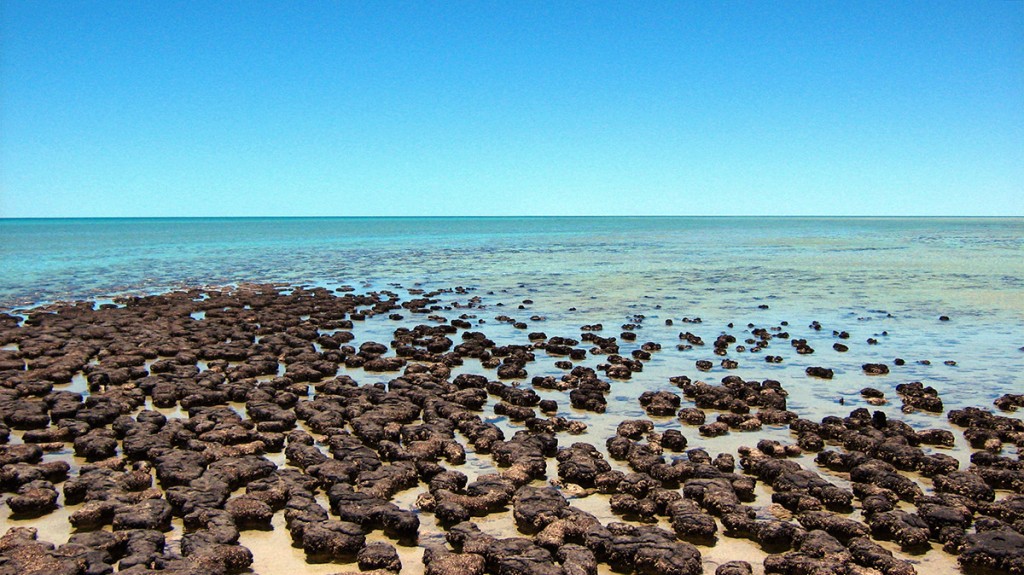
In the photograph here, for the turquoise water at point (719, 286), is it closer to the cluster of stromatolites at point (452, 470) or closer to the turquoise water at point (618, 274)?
the turquoise water at point (618, 274)

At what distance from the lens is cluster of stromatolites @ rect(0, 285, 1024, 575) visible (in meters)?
7.68

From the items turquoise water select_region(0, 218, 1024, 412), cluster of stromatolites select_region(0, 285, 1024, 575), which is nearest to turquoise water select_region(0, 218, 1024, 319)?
turquoise water select_region(0, 218, 1024, 412)

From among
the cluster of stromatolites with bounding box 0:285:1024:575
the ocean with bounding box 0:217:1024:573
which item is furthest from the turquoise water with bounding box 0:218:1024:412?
the cluster of stromatolites with bounding box 0:285:1024:575

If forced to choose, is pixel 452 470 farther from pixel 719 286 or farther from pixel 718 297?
pixel 719 286

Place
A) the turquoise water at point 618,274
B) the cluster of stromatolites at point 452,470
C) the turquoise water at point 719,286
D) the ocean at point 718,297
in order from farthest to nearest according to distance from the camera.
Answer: the turquoise water at point 618,274 → the turquoise water at point 719,286 → the ocean at point 718,297 → the cluster of stromatolites at point 452,470

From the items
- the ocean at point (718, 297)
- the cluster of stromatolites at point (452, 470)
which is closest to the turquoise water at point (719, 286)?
the ocean at point (718, 297)

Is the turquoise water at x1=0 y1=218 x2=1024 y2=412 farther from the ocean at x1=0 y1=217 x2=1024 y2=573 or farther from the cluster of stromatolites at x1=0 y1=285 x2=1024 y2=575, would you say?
the cluster of stromatolites at x1=0 y1=285 x2=1024 y2=575

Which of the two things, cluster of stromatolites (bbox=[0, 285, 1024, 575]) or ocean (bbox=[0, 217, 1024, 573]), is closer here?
cluster of stromatolites (bbox=[0, 285, 1024, 575])

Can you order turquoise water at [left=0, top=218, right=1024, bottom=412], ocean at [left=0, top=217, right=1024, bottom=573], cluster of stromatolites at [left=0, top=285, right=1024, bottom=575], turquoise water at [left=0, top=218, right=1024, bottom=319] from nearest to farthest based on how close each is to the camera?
cluster of stromatolites at [left=0, top=285, right=1024, bottom=575]
ocean at [left=0, top=217, right=1024, bottom=573]
turquoise water at [left=0, top=218, right=1024, bottom=412]
turquoise water at [left=0, top=218, right=1024, bottom=319]

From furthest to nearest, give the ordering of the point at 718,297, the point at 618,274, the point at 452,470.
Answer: the point at 618,274
the point at 718,297
the point at 452,470

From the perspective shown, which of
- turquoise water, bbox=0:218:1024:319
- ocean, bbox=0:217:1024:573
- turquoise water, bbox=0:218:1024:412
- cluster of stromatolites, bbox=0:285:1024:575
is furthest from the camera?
turquoise water, bbox=0:218:1024:319

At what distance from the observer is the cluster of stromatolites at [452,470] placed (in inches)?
303

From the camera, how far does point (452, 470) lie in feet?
33.8

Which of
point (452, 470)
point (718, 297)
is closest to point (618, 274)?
point (718, 297)
